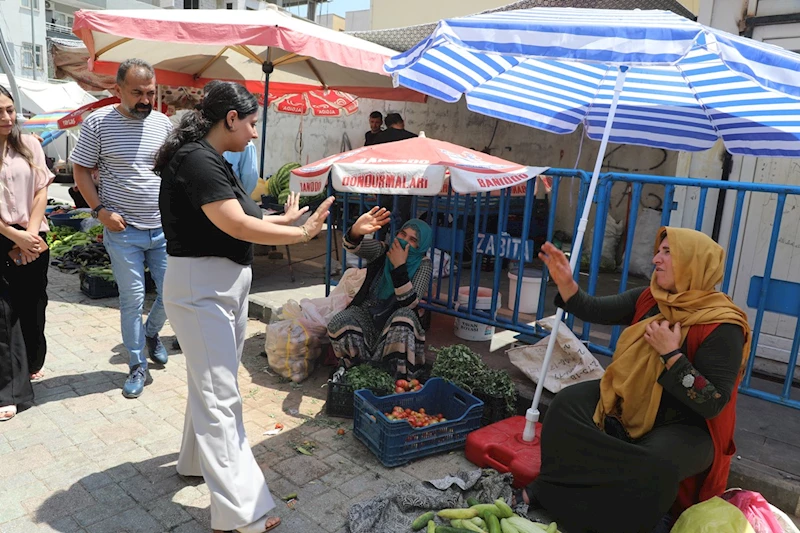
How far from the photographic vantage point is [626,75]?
3.97 metres

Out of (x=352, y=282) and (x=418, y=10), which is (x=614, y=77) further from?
(x=418, y=10)

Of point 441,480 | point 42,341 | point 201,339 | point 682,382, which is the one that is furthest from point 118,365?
point 682,382

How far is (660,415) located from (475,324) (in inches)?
89.8

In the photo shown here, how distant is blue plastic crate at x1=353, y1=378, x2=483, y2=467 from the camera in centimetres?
330

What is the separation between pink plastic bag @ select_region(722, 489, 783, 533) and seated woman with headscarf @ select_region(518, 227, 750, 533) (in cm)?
8

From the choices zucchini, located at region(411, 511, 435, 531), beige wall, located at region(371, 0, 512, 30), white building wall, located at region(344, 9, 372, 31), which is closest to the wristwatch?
zucchini, located at region(411, 511, 435, 531)

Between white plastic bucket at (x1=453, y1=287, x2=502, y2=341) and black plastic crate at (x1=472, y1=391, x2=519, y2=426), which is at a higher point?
white plastic bucket at (x1=453, y1=287, x2=502, y2=341)

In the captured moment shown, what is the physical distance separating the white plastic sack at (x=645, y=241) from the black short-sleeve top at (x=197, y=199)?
22.2 ft

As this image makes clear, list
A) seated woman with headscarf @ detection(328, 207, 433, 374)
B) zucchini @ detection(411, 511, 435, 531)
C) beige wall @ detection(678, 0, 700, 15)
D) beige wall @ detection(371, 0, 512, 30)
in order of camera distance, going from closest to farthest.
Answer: zucchini @ detection(411, 511, 435, 531)
seated woman with headscarf @ detection(328, 207, 433, 374)
beige wall @ detection(678, 0, 700, 15)
beige wall @ detection(371, 0, 512, 30)

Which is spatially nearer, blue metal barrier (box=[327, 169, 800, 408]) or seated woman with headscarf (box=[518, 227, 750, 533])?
seated woman with headscarf (box=[518, 227, 750, 533])

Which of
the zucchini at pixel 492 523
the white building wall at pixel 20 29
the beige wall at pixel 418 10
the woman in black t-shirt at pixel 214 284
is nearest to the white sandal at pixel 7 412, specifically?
the woman in black t-shirt at pixel 214 284

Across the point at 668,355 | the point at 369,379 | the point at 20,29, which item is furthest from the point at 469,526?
the point at 20,29

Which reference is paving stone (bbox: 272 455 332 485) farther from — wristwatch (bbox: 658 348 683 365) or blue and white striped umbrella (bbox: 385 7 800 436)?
wristwatch (bbox: 658 348 683 365)

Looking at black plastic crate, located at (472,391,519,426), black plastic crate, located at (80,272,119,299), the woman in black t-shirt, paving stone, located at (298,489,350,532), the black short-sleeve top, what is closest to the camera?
the black short-sleeve top
